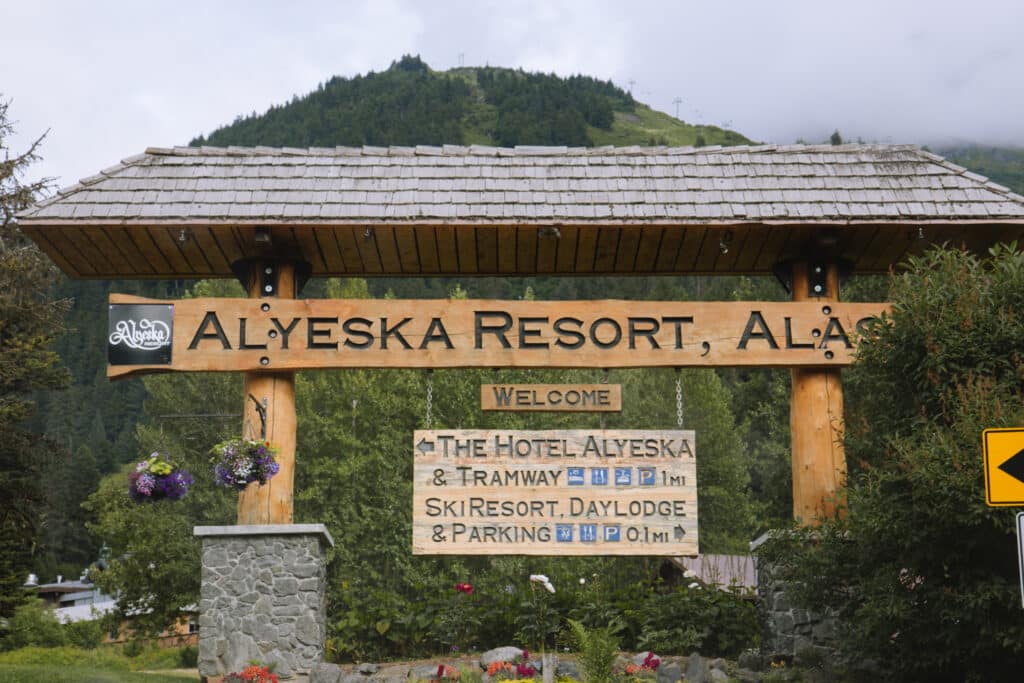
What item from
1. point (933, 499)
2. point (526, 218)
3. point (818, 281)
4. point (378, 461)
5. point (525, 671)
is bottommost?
point (525, 671)

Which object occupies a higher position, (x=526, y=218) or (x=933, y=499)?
(x=526, y=218)

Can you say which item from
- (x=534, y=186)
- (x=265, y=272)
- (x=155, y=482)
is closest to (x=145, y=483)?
(x=155, y=482)

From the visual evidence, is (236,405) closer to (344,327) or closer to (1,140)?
(1,140)

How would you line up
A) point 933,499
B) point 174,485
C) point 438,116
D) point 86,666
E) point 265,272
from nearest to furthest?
point 933,499 < point 174,485 < point 265,272 < point 86,666 < point 438,116

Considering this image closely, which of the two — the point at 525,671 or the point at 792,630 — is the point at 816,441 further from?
the point at 525,671

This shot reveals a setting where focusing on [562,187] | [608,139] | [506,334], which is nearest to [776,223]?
[562,187]

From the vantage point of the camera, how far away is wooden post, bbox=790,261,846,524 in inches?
428

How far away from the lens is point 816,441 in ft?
36.0

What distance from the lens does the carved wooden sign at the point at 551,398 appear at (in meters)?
10.4

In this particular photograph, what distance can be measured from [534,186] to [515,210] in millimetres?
503

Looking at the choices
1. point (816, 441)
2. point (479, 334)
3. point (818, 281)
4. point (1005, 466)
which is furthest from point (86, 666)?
point (1005, 466)

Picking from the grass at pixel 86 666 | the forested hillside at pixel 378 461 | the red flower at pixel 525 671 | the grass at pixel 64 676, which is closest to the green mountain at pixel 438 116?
the forested hillside at pixel 378 461

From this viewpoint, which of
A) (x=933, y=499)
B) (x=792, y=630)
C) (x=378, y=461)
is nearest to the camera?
(x=933, y=499)

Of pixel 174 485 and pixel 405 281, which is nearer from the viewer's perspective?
pixel 174 485
